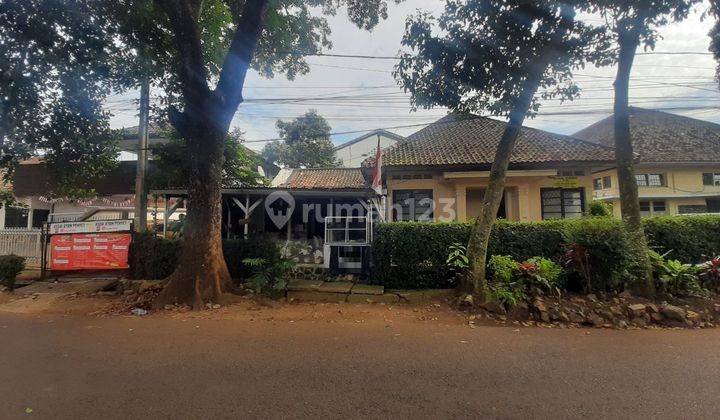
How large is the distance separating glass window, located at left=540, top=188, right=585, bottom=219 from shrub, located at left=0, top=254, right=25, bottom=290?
15439mm

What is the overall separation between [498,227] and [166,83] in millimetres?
9368

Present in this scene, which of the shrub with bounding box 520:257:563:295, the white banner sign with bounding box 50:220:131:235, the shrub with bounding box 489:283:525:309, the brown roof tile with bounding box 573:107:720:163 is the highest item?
the brown roof tile with bounding box 573:107:720:163

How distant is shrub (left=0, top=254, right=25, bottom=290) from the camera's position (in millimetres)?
9094

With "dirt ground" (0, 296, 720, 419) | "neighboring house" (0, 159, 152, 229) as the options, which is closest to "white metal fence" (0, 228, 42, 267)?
"neighboring house" (0, 159, 152, 229)

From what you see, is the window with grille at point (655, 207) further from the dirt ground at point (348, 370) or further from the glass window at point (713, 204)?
the dirt ground at point (348, 370)

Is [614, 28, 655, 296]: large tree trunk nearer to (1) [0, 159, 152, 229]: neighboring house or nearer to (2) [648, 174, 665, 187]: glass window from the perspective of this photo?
(1) [0, 159, 152, 229]: neighboring house

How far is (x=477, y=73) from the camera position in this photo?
711 cm

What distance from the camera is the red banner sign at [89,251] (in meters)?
9.77

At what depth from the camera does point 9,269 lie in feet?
29.8

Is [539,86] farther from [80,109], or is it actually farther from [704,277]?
[80,109]

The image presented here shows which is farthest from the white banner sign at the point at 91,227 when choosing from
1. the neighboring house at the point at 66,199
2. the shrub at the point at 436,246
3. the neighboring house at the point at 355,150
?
the neighboring house at the point at 355,150

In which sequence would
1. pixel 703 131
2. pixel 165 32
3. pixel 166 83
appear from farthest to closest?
pixel 703 131 < pixel 166 83 < pixel 165 32

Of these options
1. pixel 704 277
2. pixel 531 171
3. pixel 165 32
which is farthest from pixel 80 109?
pixel 704 277

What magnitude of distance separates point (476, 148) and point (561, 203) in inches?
135
